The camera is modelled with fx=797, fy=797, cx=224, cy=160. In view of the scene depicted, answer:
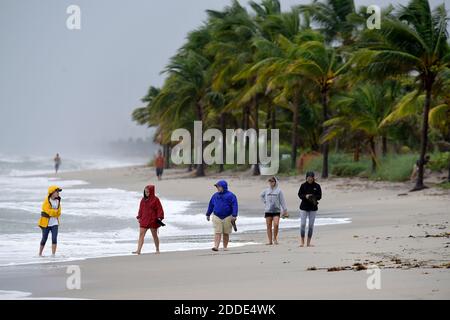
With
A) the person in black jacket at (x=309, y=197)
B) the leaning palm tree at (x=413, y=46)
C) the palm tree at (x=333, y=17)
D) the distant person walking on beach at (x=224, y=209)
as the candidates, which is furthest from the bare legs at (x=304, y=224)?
the palm tree at (x=333, y=17)

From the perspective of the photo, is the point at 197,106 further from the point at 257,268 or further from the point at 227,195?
the point at 257,268

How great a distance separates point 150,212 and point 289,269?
417 cm

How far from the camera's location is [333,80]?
3362 centimetres

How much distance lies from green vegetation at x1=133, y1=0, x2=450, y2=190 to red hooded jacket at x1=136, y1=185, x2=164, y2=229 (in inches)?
475

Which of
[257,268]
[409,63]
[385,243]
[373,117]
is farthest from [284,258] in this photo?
[373,117]

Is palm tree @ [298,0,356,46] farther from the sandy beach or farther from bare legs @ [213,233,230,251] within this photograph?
bare legs @ [213,233,230,251]

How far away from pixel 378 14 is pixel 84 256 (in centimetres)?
1555

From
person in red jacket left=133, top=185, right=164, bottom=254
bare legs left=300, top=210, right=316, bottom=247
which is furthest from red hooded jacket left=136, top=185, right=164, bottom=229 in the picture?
bare legs left=300, top=210, right=316, bottom=247

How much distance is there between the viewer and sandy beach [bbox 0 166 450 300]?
8008 millimetres

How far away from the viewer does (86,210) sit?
22.6 meters

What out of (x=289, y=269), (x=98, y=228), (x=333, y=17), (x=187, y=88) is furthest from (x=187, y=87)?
(x=289, y=269)

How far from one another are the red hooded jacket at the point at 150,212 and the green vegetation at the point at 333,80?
12.1 meters

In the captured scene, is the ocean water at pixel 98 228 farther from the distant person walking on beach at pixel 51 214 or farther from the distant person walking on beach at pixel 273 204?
the distant person walking on beach at pixel 273 204

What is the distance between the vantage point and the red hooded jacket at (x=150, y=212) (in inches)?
526
